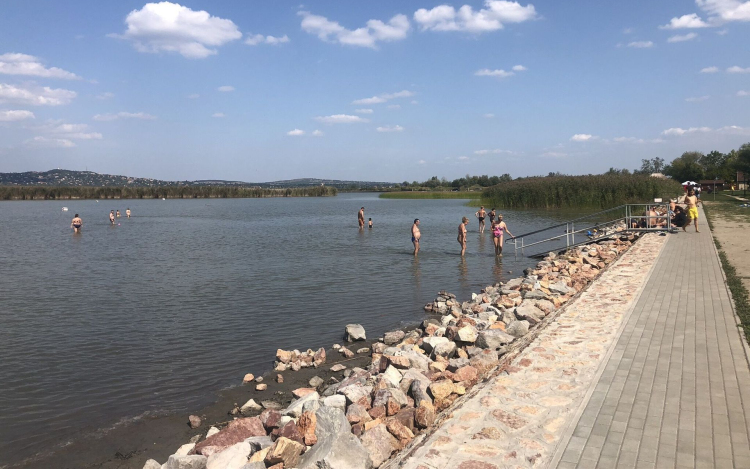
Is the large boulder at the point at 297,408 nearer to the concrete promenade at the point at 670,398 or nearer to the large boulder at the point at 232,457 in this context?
the large boulder at the point at 232,457

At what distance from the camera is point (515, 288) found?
13.7m

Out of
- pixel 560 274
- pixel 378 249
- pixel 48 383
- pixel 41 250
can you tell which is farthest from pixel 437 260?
pixel 41 250

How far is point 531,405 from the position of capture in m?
5.52

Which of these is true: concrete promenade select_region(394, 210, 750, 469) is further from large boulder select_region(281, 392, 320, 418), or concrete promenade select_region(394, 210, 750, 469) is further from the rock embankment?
large boulder select_region(281, 392, 320, 418)

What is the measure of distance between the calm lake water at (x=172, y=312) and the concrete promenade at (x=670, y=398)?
5352mm

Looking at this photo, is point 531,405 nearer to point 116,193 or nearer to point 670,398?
point 670,398

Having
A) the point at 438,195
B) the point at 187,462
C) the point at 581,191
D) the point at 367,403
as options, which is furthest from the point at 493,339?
the point at 438,195

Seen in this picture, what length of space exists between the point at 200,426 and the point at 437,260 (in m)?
15.3

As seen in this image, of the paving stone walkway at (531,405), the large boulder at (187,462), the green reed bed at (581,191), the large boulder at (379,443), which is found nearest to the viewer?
the paving stone walkway at (531,405)

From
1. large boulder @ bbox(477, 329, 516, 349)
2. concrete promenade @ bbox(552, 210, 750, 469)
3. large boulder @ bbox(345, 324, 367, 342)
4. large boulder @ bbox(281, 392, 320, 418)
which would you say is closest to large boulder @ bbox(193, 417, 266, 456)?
large boulder @ bbox(281, 392, 320, 418)

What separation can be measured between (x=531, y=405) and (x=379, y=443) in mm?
1666

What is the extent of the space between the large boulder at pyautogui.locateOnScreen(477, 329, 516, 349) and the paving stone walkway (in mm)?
648

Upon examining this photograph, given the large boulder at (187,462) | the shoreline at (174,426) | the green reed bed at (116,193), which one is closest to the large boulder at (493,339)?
the shoreline at (174,426)

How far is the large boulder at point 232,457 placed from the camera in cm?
509
